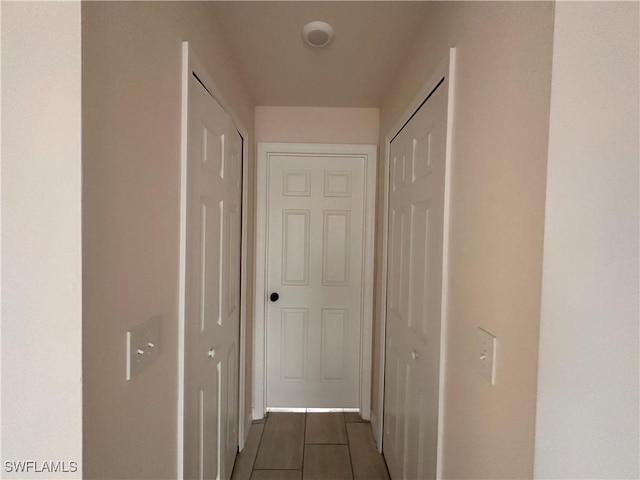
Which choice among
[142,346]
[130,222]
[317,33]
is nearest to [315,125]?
[317,33]

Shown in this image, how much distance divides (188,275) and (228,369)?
83 cm

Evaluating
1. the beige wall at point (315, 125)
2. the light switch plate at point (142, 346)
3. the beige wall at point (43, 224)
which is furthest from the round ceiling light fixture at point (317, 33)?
the light switch plate at point (142, 346)

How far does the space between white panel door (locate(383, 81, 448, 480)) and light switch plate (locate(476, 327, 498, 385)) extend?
26 centimetres

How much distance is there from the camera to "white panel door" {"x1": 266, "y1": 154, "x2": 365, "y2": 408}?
2.23m

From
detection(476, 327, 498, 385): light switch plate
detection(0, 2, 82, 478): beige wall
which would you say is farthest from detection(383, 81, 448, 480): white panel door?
detection(0, 2, 82, 478): beige wall

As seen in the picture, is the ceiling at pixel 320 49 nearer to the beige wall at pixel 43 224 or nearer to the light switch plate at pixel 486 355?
the beige wall at pixel 43 224

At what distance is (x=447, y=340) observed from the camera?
1.01 m

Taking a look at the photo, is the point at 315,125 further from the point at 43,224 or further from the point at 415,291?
the point at 43,224

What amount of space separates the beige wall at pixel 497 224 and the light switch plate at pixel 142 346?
91cm

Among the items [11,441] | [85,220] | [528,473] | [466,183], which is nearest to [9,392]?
[11,441]

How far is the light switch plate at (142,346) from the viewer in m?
0.73

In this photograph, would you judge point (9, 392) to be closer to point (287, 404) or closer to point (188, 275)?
point (188, 275)

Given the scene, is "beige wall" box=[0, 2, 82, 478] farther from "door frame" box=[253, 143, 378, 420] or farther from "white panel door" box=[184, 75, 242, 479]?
"door frame" box=[253, 143, 378, 420]

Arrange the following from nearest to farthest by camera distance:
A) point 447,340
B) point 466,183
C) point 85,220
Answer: point 85,220 → point 466,183 → point 447,340
